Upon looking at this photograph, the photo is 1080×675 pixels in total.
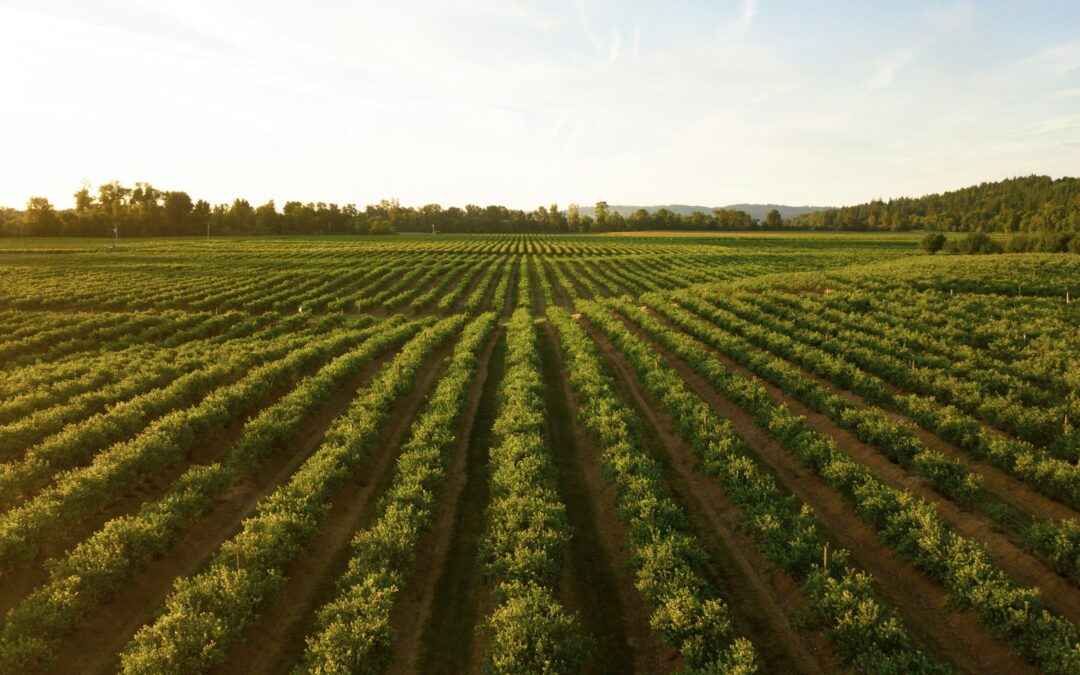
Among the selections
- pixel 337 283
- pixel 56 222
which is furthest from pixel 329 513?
pixel 56 222

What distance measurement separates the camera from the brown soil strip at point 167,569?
1100cm

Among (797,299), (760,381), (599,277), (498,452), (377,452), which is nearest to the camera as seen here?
(498,452)

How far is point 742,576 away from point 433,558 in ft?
26.8

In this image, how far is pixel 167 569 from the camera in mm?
13586

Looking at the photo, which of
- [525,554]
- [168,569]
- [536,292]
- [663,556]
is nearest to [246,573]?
[168,569]

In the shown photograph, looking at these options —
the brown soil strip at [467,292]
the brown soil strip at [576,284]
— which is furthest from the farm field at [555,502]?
the brown soil strip at [576,284]

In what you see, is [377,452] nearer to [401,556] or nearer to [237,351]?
[401,556]

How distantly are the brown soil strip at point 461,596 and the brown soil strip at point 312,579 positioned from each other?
2.51m

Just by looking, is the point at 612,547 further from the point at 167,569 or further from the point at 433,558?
the point at 167,569

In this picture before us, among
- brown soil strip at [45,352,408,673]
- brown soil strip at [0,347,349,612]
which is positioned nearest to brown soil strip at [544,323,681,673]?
brown soil strip at [45,352,408,673]

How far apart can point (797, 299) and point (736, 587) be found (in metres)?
35.7

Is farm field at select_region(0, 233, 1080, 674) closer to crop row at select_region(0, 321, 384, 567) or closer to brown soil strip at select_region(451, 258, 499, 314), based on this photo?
crop row at select_region(0, 321, 384, 567)

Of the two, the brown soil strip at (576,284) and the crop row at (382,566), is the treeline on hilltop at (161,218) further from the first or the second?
the crop row at (382,566)

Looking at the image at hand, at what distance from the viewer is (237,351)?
105 feet
